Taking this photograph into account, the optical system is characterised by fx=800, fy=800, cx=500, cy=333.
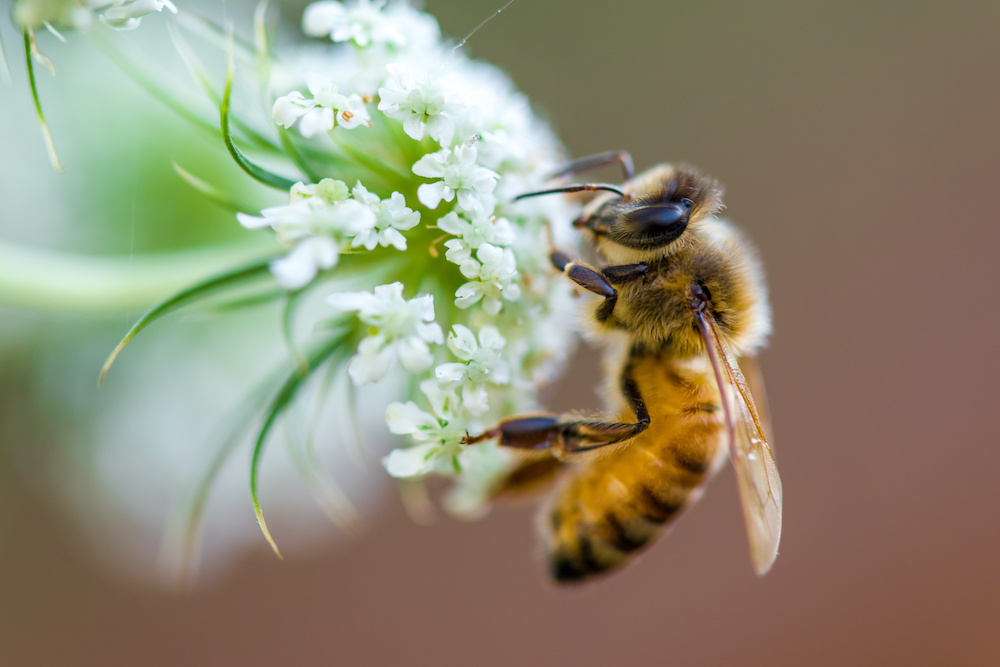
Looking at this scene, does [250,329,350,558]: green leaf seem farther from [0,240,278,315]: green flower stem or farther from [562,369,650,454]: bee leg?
[562,369,650,454]: bee leg

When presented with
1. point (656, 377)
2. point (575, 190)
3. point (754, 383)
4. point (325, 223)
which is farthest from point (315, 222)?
point (754, 383)

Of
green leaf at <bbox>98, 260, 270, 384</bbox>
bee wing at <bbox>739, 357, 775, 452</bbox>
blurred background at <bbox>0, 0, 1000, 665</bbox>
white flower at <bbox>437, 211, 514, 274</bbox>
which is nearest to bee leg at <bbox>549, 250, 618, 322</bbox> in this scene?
white flower at <bbox>437, 211, 514, 274</bbox>

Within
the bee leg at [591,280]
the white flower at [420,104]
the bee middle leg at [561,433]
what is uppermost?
the white flower at [420,104]

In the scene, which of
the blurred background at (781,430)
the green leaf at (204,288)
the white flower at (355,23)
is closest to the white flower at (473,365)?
the green leaf at (204,288)

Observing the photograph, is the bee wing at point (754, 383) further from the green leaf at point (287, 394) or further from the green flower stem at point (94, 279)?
the green flower stem at point (94, 279)

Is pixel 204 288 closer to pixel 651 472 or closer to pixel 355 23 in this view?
pixel 355 23
